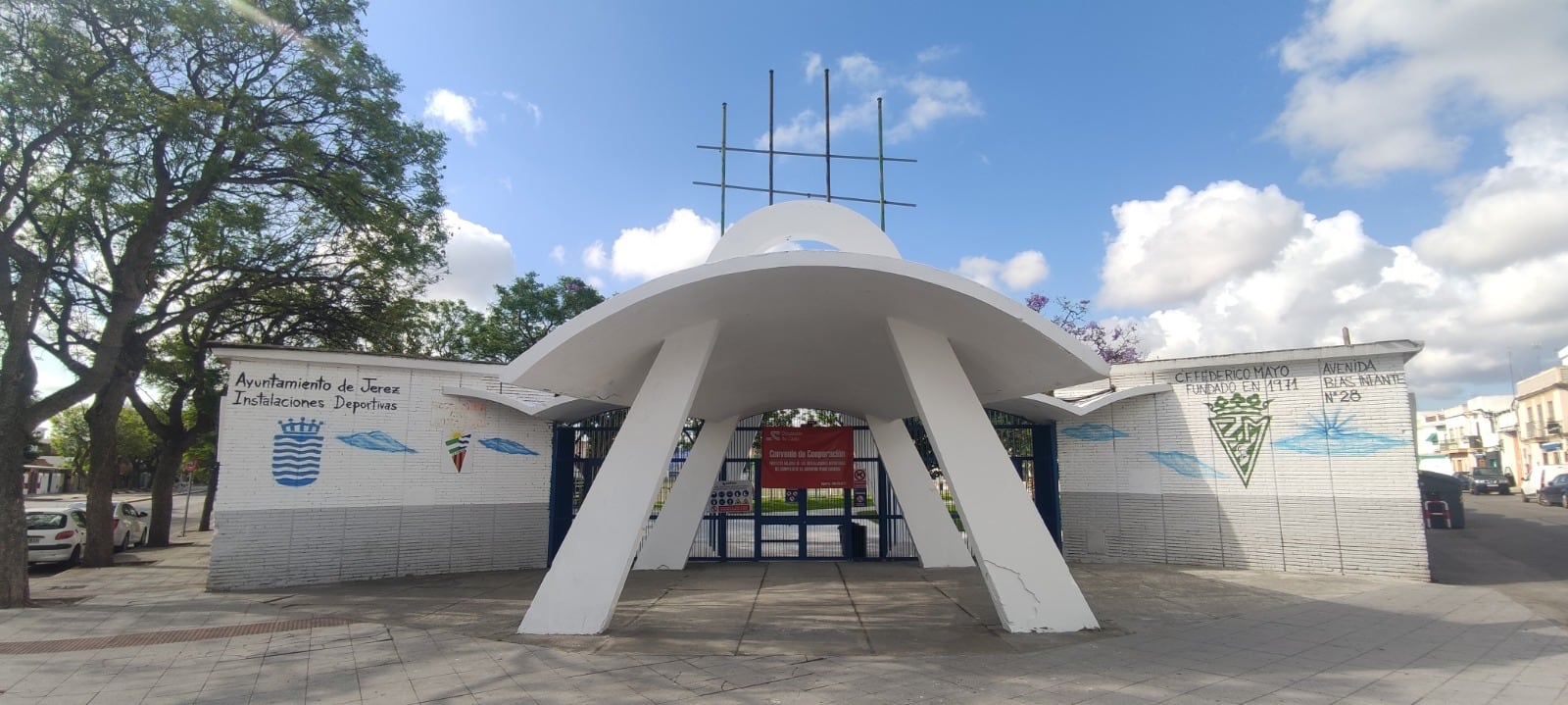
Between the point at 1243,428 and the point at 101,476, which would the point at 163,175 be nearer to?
the point at 101,476

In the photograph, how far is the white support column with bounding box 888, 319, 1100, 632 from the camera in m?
7.54

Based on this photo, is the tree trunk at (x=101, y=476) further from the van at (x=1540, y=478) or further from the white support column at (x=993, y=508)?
the van at (x=1540, y=478)

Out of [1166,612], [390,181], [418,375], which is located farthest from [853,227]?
[390,181]

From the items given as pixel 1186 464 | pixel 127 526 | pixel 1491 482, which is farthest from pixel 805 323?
pixel 1491 482

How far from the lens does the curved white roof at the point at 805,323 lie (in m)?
7.24

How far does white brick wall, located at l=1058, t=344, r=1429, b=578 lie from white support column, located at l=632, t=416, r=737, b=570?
260 inches

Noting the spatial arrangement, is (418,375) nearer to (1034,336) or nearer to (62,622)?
(62,622)

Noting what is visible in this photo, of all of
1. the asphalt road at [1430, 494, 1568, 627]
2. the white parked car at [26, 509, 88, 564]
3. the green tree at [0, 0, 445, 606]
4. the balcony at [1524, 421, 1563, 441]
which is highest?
the green tree at [0, 0, 445, 606]

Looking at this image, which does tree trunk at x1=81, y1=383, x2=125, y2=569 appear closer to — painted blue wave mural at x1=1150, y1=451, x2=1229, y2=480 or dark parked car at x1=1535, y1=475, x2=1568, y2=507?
painted blue wave mural at x1=1150, y1=451, x2=1229, y2=480

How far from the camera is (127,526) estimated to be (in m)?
16.4

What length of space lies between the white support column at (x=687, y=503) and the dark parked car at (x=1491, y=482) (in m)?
40.8

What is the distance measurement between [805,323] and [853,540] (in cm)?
710

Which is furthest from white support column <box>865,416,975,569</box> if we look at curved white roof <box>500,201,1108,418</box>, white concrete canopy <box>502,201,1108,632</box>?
white concrete canopy <box>502,201,1108,632</box>

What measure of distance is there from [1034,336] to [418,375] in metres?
10.0
